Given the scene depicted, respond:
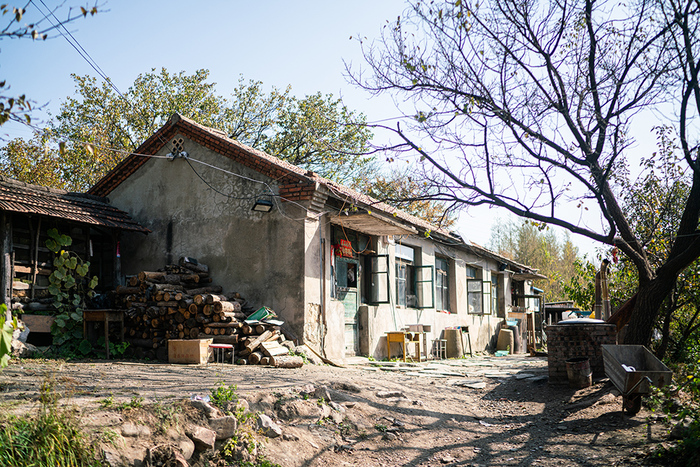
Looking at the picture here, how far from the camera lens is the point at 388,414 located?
703cm

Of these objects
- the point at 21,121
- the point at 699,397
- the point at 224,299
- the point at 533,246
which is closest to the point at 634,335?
the point at 699,397

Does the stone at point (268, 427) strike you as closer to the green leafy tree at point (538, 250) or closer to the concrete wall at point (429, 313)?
the concrete wall at point (429, 313)

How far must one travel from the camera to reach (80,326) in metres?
11.1

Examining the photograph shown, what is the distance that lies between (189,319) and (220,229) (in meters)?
2.33

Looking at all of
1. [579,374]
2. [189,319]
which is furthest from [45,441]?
[579,374]

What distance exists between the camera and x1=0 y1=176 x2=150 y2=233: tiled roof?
10.4 m

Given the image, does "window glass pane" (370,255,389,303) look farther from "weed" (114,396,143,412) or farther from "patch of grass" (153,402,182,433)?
"weed" (114,396,143,412)

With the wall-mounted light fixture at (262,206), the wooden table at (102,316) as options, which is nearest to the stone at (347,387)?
the wall-mounted light fixture at (262,206)

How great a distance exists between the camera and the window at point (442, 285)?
16984mm

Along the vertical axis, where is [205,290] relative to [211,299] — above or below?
above

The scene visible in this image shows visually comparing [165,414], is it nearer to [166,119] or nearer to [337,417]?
[337,417]

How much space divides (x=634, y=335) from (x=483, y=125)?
3963mm

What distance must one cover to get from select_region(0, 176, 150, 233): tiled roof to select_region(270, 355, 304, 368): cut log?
483 centimetres

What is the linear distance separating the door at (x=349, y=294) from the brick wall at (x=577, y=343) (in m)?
4.87
